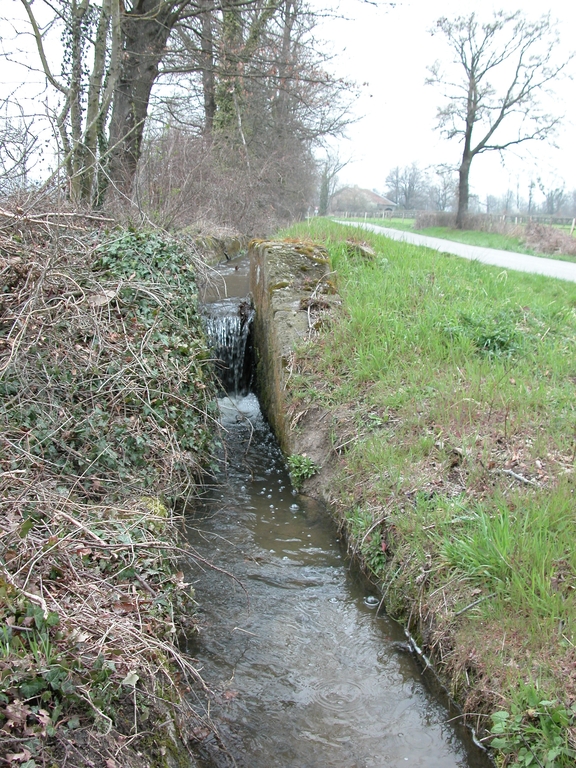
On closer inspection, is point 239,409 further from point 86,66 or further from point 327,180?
point 327,180

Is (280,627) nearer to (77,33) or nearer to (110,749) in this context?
(110,749)

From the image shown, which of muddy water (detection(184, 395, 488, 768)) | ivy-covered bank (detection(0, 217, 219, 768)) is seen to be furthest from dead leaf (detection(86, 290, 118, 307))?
muddy water (detection(184, 395, 488, 768))

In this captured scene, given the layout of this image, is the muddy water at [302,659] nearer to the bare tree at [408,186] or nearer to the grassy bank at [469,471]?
the grassy bank at [469,471]

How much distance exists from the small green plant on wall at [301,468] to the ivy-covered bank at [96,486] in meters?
0.83

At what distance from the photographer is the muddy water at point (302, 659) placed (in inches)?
115

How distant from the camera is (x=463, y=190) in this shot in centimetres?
3180

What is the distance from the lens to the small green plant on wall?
559 centimetres

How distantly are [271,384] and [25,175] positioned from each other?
11.0ft

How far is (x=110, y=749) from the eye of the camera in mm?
2184

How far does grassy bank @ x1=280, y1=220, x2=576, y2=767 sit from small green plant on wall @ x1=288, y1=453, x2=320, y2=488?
1.06ft

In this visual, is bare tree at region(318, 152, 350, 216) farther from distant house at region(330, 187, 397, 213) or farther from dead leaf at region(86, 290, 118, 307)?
dead leaf at region(86, 290, 118, 307)

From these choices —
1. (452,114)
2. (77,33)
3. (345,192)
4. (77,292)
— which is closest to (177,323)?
(77,292)

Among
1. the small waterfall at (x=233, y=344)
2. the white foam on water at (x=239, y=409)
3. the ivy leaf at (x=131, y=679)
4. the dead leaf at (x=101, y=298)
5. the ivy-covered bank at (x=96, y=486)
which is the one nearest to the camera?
the ivy-covered bank at (x=96, y=486)

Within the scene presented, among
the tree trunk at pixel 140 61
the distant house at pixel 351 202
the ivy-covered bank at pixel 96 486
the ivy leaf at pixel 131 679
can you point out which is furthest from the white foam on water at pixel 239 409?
the distant house at pixel 351 202
